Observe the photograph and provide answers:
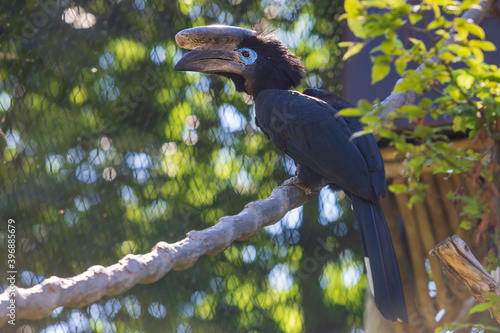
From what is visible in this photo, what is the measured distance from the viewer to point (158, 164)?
2828mm

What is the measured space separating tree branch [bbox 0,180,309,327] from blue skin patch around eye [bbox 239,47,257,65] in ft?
2.82

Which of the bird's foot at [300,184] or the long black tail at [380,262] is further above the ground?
the bird's foot at [300,184]

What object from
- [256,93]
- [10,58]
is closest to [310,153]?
[256,93]

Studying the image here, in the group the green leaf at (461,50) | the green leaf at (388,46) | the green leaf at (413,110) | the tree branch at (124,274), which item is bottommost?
the tree branch at (124,274)

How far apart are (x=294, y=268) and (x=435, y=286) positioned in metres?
0.68

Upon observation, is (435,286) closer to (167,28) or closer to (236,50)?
(236,50)

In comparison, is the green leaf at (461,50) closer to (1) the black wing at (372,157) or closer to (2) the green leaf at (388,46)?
(2) the green leaf at (388,46)

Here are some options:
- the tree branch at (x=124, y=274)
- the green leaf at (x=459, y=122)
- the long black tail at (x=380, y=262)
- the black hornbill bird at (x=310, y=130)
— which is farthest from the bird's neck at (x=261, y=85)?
the green leaf at (x=459, y=122)

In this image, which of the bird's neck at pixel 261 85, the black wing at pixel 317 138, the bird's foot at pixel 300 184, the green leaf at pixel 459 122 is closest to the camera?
the green leaf at pixel 459 122

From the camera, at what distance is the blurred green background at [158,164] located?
266 cm

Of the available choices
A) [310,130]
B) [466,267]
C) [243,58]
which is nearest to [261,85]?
[243,58]

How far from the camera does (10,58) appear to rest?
2746mm

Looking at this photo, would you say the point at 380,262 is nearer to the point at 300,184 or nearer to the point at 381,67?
the point at 300,184

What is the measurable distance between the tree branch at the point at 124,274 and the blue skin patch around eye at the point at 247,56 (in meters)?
0.86
